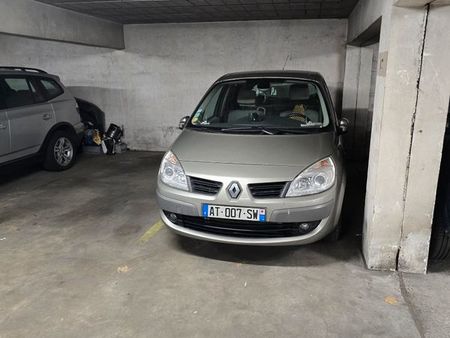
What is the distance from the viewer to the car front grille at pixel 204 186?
2857 mm

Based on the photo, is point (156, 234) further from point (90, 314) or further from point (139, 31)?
point (139, 31)

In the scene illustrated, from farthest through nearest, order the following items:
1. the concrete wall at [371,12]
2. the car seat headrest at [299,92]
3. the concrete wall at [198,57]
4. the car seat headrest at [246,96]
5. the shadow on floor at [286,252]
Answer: the concrete wall at [198,57]
the car seat headrest at [246,96]
the car seat headrest at [299,92]
the shadow on floor at [286,252]
the concrete wall at [371,12]

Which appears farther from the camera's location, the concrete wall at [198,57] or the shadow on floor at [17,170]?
the concrete wall at [198,57]

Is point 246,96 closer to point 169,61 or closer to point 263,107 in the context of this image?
point 263,107

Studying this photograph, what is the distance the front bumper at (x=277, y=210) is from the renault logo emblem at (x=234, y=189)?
5cm

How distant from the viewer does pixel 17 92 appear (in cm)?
523

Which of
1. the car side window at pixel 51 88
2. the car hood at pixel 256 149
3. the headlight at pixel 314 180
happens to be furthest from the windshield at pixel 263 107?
the car side window at pixel 51 88

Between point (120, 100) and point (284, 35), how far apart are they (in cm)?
344

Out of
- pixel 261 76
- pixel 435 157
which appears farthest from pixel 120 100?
pixel 435 157

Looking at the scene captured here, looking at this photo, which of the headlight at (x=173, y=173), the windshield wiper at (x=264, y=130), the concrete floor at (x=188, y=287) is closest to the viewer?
the concrete floor at (x=188, y=287)

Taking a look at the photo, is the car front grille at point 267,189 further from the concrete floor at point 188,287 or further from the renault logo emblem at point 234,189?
the concrete floor at point 188,287

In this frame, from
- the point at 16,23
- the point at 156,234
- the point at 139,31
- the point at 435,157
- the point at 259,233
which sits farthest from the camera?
the point at 139,31

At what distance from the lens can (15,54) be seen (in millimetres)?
7824

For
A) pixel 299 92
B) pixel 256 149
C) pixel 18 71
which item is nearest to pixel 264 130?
pixel 256 149
